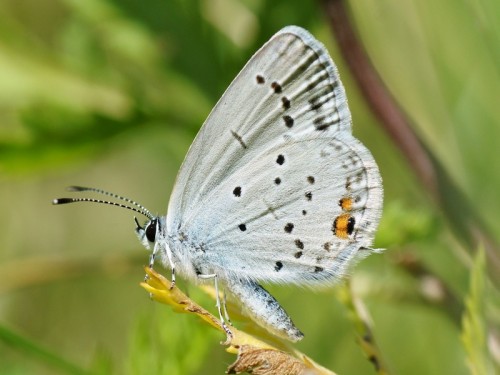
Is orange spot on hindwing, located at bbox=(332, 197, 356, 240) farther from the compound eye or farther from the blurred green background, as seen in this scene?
the compound eye

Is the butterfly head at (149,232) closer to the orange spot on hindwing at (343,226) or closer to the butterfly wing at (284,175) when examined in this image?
the butterfly wing at (284,175)

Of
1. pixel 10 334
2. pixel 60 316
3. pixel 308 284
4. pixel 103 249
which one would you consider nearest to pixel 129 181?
pixel 103 249

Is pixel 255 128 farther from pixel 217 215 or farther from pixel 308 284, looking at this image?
pixel 308 284

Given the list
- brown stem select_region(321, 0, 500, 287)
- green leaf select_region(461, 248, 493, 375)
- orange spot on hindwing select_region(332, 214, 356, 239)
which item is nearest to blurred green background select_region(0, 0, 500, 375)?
brown stem select_region(321, 0, 500, 287)

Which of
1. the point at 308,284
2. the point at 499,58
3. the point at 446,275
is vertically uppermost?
the point at 499,58

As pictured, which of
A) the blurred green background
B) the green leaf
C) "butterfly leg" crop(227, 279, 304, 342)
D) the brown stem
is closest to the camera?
the green leaf

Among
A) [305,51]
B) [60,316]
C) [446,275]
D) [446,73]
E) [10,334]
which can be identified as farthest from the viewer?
[60,316]

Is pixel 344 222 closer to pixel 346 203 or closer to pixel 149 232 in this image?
pixel 346 203

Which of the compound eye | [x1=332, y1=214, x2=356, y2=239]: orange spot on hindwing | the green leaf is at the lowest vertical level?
the green leaf
